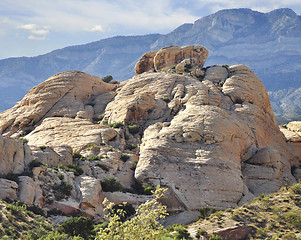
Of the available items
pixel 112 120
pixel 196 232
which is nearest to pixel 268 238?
pixel 196 232

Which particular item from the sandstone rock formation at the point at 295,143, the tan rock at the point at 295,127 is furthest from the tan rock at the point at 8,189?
the tan rock at the point at 295,127

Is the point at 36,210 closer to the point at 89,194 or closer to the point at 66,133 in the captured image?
the point at 89,194

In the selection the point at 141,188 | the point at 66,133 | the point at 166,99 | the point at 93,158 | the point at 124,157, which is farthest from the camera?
the point at 166,99

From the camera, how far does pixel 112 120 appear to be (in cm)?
6556

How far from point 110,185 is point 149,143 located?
33.8ft

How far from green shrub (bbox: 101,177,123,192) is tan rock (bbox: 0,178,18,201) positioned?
1134cm

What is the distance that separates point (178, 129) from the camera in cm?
5581

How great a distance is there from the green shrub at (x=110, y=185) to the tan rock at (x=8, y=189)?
11340 millimetres

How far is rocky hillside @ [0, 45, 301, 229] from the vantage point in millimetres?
43844

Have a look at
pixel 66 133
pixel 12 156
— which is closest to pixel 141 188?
pixel 12 156

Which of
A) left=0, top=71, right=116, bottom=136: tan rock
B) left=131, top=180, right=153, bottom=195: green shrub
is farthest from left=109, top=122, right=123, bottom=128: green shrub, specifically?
left=131, top=180, right=153, bottom=195: green shrub

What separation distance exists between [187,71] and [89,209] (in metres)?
44.4

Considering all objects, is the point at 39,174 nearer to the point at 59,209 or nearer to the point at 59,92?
the point at 59,209

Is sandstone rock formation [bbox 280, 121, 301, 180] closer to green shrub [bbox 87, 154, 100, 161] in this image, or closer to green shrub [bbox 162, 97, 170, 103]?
green shrub [bbox 162, 97, 170, 103]
